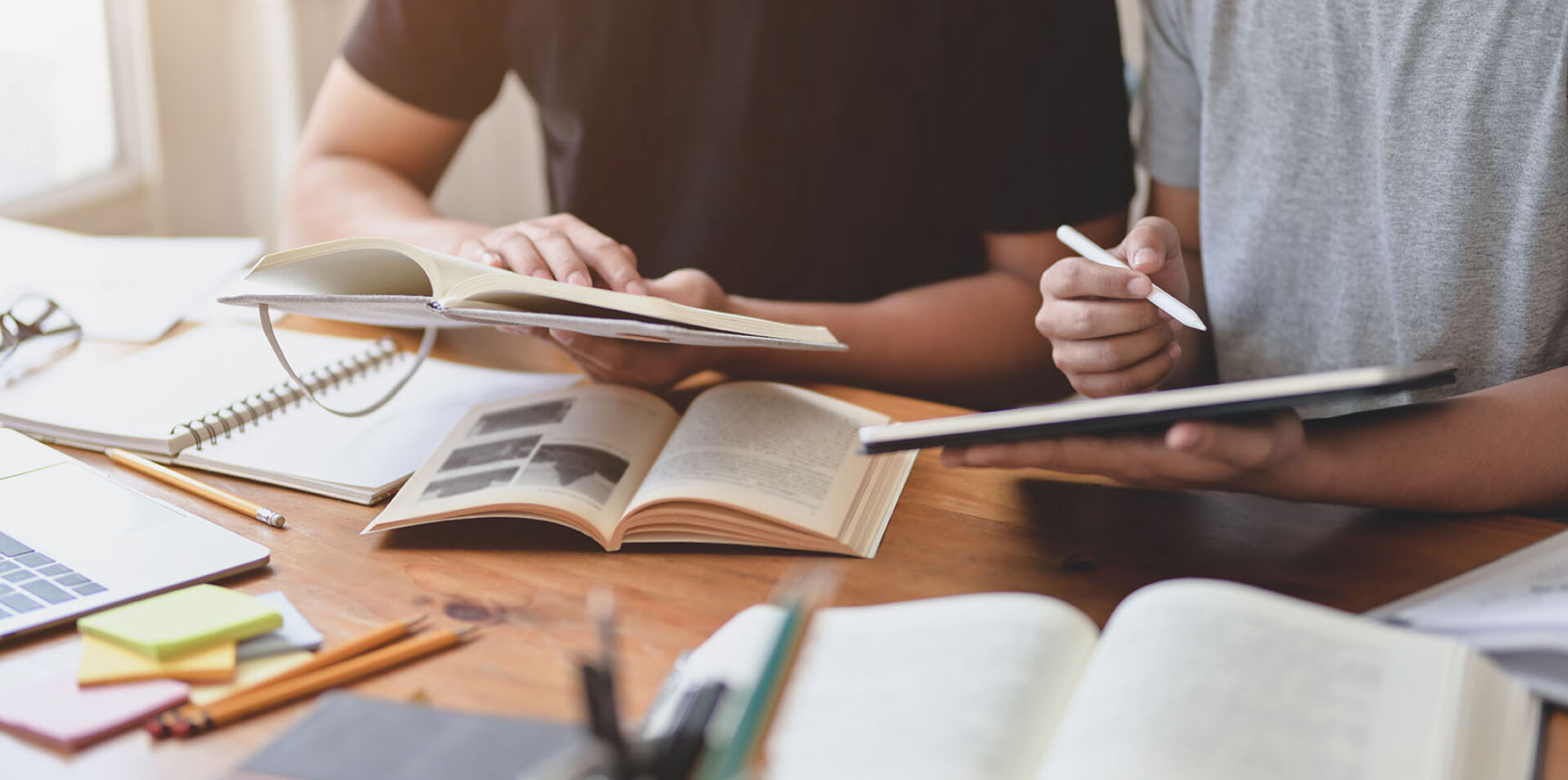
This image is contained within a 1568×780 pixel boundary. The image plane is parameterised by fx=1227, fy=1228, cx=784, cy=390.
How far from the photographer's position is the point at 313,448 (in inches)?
35.6

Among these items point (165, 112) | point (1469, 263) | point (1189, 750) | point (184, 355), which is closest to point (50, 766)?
point (1189, 750)

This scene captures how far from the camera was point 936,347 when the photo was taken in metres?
1.19

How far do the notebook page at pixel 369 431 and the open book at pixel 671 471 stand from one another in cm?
4

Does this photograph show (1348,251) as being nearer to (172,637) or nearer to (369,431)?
(369,431)

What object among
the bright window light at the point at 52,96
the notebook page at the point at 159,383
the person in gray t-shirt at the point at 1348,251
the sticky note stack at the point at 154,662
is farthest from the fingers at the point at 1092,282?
the bright window light at the point at 52,96

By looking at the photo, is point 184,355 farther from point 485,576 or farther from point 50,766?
point 50,766

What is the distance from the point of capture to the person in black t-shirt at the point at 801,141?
127 centimetres

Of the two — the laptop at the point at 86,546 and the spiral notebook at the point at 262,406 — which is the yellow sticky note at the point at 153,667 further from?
the spiral notebook at the point at 262,406

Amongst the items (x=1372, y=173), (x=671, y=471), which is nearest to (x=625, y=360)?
(x=671, y=471)

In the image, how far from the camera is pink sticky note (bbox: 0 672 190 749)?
56 cm

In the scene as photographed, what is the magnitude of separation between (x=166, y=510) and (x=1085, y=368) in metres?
0.62

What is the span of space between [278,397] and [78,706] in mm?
415

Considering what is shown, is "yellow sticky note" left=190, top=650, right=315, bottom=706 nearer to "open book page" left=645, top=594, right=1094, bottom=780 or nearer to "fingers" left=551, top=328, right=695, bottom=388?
"open book page" left=645, top=594, right=1094, bottom=780

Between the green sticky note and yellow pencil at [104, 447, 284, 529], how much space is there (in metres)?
0.13
